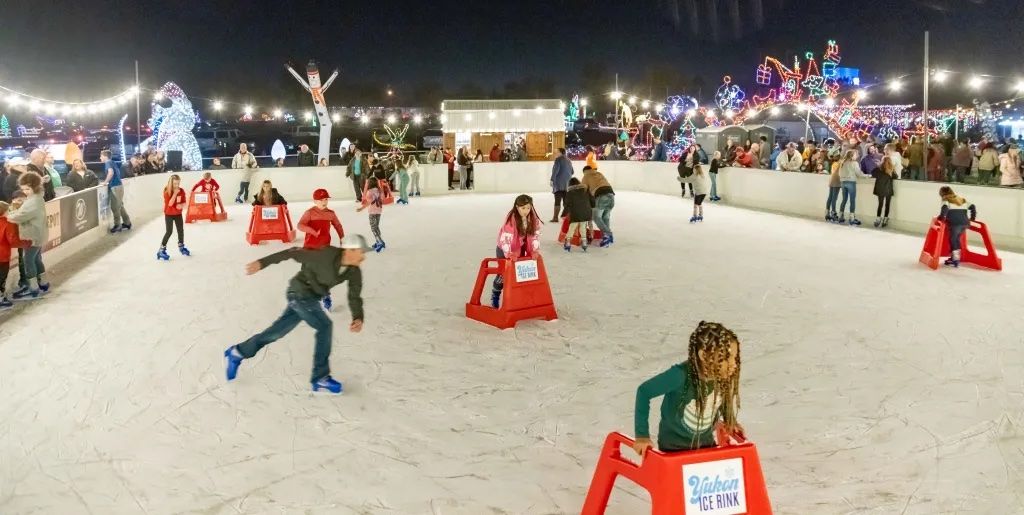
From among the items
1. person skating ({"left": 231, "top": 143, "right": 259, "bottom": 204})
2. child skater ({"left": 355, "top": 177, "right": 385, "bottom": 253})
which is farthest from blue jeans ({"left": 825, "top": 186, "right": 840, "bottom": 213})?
person skating ({"left": 231, "top": 143, "right": 259, "bottom": 204})

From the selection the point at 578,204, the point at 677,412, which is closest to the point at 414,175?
the point at 578,204

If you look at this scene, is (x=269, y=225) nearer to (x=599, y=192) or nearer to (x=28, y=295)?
(x=28, y=295)

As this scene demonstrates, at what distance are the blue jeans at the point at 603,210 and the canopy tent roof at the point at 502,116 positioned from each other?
18.7 m

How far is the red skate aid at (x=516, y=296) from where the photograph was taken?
323 inches

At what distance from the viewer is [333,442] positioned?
530 cm

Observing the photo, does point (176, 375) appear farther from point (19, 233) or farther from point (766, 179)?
point (766, 179)

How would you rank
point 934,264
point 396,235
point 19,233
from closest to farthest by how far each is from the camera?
point 19,233 → point 934,264 → point 396,235

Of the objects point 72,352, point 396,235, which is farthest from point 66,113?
point 72,352

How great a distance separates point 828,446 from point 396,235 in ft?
34.8

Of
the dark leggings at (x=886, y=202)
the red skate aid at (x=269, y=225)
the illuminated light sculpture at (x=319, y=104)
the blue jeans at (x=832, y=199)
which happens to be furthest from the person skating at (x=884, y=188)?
the illuminated light sculpture at (x=319, y=104)

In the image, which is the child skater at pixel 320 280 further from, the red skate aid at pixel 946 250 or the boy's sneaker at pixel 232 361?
the red skate aid at pixel 946 250

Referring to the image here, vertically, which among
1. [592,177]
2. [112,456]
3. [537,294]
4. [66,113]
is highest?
[66,113]

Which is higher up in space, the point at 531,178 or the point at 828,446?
the point at 531,178

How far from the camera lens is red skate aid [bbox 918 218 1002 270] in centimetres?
1094
